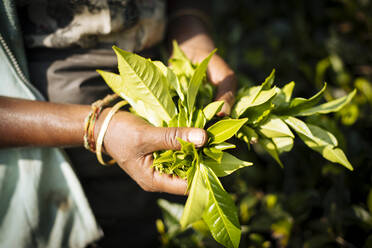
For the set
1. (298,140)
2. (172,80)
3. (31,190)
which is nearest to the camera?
(172,80)

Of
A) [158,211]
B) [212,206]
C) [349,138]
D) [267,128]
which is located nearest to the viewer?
[212,206]

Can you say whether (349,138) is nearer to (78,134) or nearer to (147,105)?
(147,105)

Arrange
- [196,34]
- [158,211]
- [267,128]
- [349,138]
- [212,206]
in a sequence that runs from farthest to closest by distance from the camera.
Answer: [158,211] < [349,138] < [196,34] < [267,128] < [212,206]

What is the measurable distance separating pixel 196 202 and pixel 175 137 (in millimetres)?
159

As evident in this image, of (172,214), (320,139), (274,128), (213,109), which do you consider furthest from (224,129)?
(172,214)

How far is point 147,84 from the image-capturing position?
1.96 ft

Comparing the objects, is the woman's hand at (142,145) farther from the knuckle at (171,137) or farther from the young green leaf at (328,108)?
the young green leaf at (328,108)

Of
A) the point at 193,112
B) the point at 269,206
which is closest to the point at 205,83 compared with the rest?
the point at 193,112

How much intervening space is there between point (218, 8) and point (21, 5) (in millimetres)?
1856

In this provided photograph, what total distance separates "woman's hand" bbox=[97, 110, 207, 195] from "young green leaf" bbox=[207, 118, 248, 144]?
6 centimetres

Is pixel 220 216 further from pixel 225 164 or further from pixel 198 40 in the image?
pixel 198 40

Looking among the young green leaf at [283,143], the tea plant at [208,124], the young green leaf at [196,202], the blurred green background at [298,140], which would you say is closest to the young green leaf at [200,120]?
the tea plant at [208,124]

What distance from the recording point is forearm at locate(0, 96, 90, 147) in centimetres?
67

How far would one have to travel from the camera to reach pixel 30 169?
79cm
